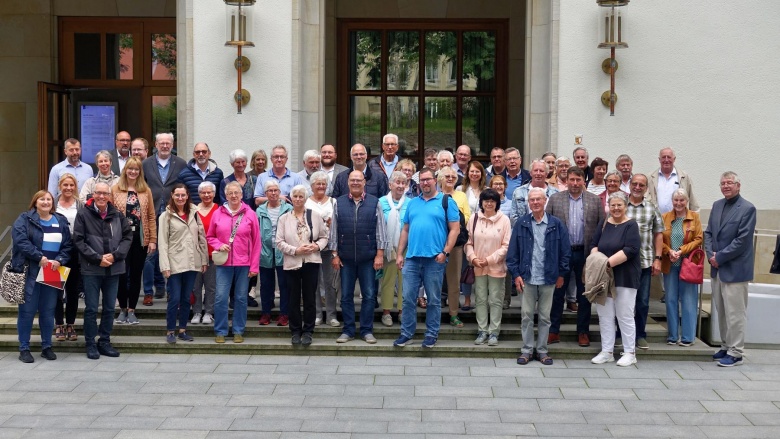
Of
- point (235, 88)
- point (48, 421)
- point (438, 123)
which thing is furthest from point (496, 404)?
point (438, 123)

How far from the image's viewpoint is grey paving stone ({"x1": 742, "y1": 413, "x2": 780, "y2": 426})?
8242 millimetres

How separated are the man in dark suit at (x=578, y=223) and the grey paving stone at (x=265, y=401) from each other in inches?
121

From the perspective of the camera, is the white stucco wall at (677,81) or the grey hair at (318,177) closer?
the grey hair at (318,177)

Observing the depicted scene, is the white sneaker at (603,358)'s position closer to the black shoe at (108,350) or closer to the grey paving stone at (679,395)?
the grey paving stone at (679,395)

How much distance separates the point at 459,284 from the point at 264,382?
109 inches

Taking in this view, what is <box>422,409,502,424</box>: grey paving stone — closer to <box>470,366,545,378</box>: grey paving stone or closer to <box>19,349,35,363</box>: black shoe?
<box>470,366,545,378</box>: grey paving stone

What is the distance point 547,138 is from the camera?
1298cm

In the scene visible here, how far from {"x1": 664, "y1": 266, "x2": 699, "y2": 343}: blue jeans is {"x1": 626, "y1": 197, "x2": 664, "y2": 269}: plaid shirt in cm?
61

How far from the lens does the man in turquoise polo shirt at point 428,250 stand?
1041 centimetres

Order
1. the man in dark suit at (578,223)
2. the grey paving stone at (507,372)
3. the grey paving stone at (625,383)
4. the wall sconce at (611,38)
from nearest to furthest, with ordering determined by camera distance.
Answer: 1. the grey paving stone at (625,383)
2. the grey paving stone at (507,372)
3. the man in dark suit at (578,223)
4. the wall sconce at (611,38)

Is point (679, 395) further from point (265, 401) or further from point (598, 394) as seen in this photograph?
point (265, 401)

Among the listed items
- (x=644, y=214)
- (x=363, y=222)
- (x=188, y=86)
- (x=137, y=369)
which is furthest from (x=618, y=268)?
(x=188, y=86)

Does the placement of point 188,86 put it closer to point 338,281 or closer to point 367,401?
point 338,281

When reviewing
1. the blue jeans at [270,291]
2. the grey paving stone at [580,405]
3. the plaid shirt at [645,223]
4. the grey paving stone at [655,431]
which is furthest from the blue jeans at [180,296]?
the grey paving stone at [655,431]
